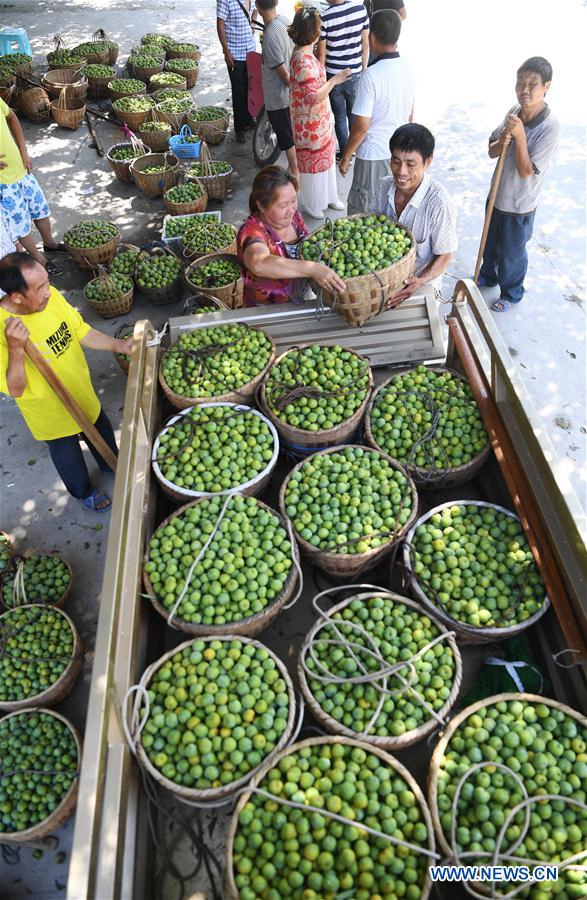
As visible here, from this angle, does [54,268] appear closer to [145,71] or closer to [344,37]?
[344,37]

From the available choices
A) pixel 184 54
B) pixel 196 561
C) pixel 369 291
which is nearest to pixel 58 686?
pixel 196 561

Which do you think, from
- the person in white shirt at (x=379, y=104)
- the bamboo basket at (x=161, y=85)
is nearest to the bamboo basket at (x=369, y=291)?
the person in white shirt at (x=379, y=104)

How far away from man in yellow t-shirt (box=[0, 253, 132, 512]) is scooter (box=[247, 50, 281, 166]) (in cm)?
582

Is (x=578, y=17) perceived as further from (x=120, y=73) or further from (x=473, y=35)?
(x=120, y=73)

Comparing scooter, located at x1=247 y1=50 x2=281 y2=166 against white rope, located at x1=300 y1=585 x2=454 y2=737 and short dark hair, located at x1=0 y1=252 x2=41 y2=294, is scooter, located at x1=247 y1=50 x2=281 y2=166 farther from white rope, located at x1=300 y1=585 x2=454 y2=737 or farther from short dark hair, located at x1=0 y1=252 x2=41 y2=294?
white rope, located at x1=300 y1=585 x2=454 y2=737

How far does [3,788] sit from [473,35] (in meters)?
14.9

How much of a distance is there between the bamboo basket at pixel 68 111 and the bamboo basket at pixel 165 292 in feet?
16.9

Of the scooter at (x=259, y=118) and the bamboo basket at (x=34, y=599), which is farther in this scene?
the scooter at (x=259, y=118)

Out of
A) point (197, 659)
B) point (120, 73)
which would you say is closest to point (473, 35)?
point (120, 73)

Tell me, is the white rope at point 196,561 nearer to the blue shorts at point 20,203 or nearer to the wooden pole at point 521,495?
the wooden pole at point 521,495

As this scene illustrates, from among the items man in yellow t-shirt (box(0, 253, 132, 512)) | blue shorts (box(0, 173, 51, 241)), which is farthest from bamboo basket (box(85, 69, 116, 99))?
man in yellow t-shirt (box(0, 253, 132, 512))

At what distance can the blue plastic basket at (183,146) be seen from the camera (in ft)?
27.4

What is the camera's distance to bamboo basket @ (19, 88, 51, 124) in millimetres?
9641

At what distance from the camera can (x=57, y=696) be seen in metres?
3.25
